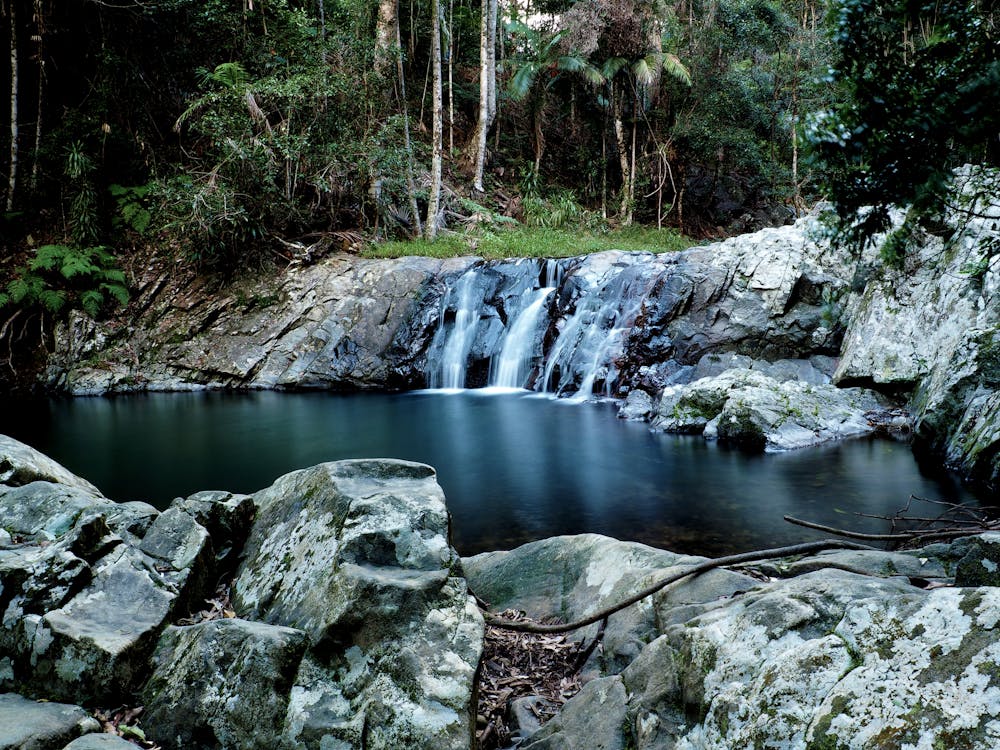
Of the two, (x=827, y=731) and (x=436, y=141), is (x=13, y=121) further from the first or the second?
(x=827, y=731)

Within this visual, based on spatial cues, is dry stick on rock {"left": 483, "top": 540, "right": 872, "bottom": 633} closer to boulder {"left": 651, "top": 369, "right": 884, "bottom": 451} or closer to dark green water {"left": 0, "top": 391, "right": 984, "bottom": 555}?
dark green water {"left": 0, "top": 391, "right": 984, "bottom": 555}

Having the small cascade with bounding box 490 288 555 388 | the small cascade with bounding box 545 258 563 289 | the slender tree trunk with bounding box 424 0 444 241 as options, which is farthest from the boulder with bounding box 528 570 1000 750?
the slender tree trunk with bounding box 424 0 444 241

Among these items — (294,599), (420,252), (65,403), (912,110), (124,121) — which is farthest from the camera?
(124,121)

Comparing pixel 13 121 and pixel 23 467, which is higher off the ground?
pixel 13 121

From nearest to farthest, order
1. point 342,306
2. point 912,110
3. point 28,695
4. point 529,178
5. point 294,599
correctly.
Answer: point 28,695
point 294,599
point 912,110
point 342,306
point 529,178

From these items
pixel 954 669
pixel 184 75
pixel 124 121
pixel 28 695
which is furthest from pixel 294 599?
pixel 184 75

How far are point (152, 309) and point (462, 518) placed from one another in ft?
42.8

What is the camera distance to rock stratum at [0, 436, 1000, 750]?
1.78 meters

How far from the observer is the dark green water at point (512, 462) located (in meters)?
7.07

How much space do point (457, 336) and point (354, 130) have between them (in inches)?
281

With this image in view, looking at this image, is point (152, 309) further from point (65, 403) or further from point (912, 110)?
point (912, 110)

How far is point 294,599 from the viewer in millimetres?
2979

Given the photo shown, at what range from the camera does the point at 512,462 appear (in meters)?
9.51

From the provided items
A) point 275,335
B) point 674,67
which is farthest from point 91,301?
point 674,67
